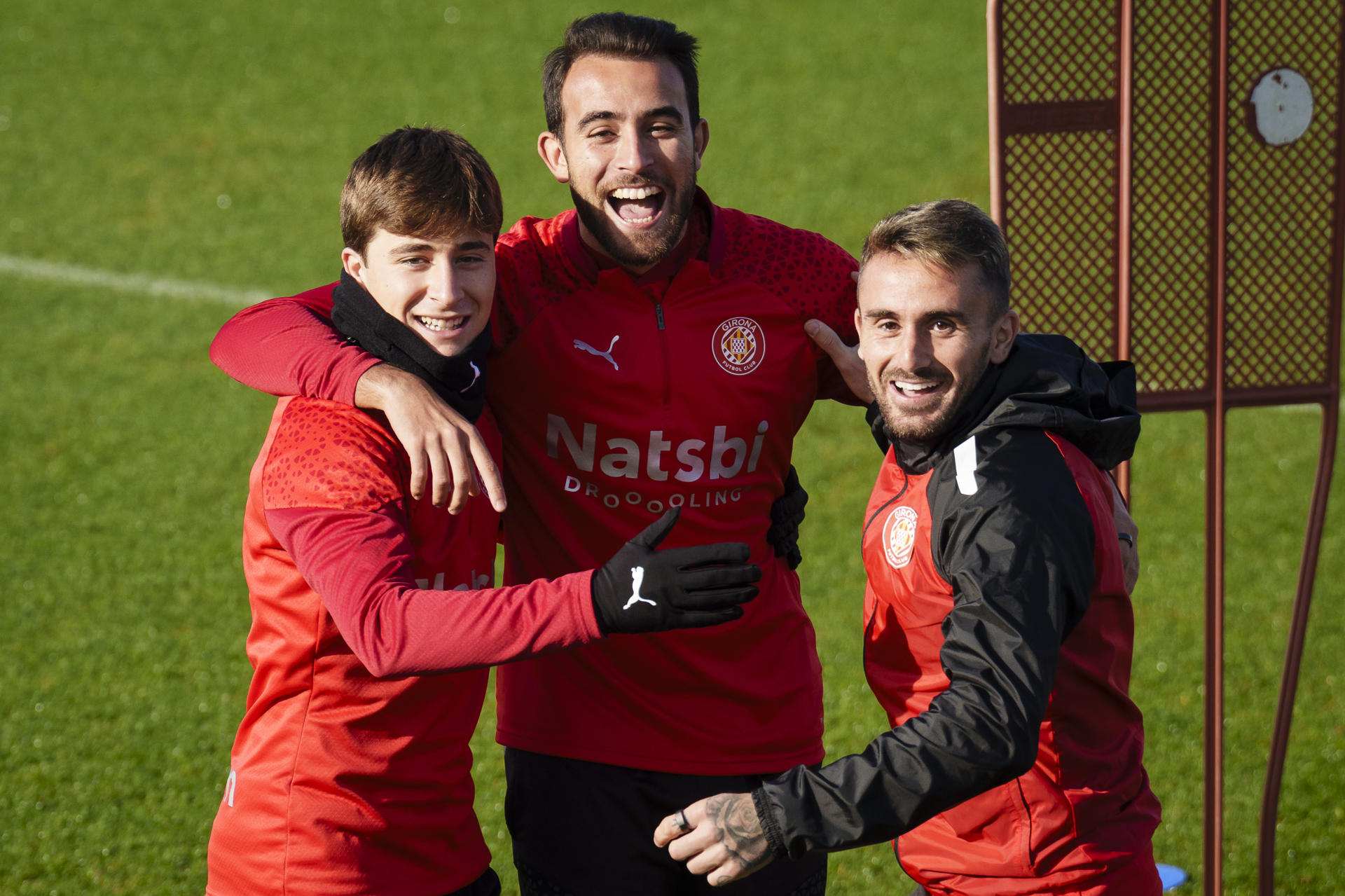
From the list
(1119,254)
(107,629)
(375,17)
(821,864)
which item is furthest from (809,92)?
(821,864)

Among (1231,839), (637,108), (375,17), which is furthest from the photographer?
(375,17)

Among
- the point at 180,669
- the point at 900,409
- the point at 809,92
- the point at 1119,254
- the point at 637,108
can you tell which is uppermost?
the point at 809,92

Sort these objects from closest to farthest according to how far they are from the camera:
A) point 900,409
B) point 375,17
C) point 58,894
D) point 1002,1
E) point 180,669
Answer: point 900,409 → point 1002,1 → point 58,894 → point 180,669 → point 375,17

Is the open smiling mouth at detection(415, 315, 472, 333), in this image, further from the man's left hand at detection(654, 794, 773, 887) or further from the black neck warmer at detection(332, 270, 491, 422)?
the man's left hand at detection(654, 794, 773, 887)

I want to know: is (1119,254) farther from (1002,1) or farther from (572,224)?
(572,224)


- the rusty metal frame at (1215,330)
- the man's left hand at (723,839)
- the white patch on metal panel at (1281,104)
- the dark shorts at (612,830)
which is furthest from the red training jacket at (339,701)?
the white patch on metal panel at (1281,104)

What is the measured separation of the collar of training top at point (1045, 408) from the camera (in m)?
2.82

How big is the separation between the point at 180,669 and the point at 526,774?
3.52 m

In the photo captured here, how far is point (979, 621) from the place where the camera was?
2.60 m

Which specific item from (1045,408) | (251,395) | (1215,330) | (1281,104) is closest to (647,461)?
(1045,408)

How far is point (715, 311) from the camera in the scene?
11.6 ft

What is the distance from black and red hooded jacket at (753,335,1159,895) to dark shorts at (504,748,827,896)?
48 cm

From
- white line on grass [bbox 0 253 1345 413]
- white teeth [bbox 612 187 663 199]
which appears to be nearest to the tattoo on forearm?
white teeth [bbox 612 187 663 199]

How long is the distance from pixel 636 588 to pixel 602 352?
1.01 m
